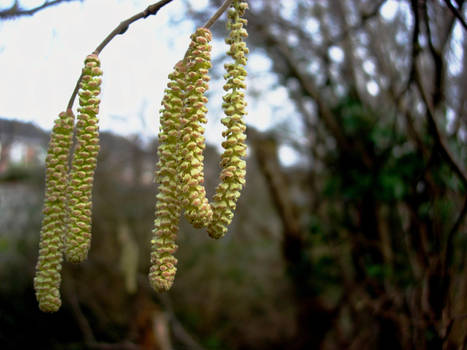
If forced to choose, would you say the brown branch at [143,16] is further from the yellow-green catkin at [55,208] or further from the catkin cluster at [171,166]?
the yellow-green catkin at [55,208]

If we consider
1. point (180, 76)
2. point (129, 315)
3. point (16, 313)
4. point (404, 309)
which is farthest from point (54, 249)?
point (129, 315)

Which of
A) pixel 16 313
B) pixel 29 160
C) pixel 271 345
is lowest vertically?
pixel 271 345

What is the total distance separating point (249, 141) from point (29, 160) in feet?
6.76

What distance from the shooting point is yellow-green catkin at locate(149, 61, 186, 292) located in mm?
634

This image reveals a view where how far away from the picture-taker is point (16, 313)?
2672 mm

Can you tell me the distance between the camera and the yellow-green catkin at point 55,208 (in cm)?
69

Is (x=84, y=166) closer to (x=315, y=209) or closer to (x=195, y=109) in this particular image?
(x=195, y=109)

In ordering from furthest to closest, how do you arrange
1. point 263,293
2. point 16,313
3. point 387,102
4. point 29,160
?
point 263,293, point 29,160, point 16,313, point 387,102

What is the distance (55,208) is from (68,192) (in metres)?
0.05

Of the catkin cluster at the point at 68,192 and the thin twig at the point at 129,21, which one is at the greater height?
the thin twig at the point at 129,21

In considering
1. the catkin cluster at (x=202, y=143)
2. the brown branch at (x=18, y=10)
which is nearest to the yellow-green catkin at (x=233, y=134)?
the catkin cluster at (x=202, y=143)

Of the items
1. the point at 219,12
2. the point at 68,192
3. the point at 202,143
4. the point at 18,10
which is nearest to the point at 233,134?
the point at 202,143

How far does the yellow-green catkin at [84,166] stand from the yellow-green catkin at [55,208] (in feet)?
0.13

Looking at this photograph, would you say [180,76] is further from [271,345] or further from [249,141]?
[271,345]
